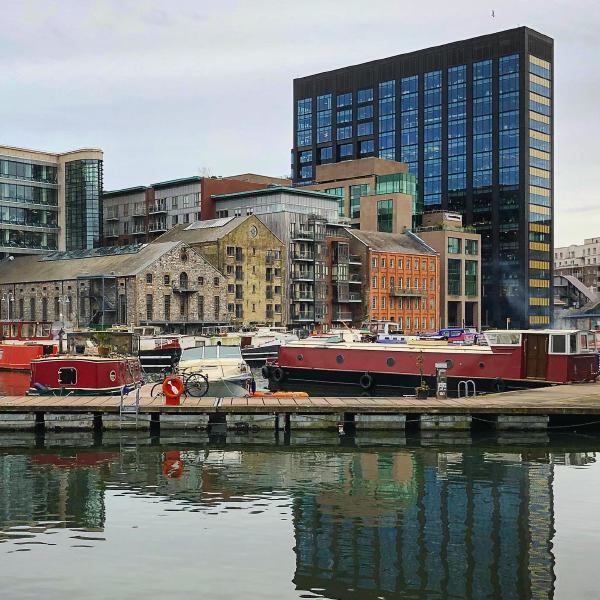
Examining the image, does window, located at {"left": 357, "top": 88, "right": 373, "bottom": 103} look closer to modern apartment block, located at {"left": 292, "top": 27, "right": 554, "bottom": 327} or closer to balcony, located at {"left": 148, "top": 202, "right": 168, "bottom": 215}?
modern apartment block, located at {"left": 292, "top": 27, "right": 554, "bottom": 327}

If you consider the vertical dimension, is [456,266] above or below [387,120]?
below

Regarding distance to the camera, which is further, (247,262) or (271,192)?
(271,192)

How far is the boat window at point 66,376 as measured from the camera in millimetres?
45406

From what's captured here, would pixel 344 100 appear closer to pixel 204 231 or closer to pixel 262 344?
pixel 204 231

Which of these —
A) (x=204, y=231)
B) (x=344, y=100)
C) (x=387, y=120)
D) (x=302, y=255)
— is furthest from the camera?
(x=344, y=100)

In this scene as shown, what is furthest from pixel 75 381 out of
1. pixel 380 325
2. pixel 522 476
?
pixel 380 325

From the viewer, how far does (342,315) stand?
127 m

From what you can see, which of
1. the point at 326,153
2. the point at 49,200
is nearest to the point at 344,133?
the point at 326,153

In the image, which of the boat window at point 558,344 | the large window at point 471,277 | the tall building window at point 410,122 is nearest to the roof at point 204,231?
the large window at point 471,277

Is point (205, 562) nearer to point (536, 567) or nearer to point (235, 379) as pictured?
point (536, 567)

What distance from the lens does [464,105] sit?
17525cm

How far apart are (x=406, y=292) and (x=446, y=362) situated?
83.6 m

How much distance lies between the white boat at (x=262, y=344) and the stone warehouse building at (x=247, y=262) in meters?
24.0

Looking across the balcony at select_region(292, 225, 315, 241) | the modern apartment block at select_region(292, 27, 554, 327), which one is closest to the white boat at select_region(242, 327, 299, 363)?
the balcony at select_region(292, 225, 315, 241)
